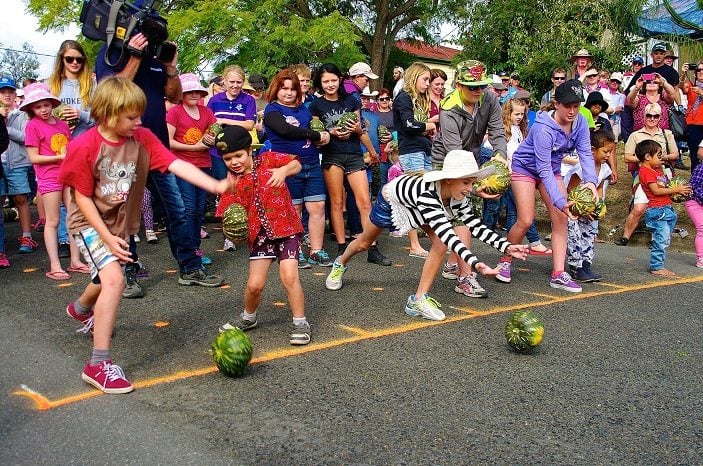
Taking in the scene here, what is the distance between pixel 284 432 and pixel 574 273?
4913 millimetres

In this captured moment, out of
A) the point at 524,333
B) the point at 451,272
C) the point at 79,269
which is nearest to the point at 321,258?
the point at 451,272

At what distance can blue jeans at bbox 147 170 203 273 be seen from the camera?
6637mm

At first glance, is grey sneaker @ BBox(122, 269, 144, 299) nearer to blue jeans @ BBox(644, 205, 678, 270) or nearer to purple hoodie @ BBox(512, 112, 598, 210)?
purple hoodie @ BBox(512, 112, 598, 210)

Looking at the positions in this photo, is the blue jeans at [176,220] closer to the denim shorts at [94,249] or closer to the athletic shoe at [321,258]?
the athletic shoe at [321,258]

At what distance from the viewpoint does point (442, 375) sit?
459 centimetres

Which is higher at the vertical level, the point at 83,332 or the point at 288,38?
the point at 288,38

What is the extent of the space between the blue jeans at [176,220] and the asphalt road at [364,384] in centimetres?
33

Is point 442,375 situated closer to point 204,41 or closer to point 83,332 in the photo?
point 83,332

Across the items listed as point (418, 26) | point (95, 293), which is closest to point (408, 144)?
point (95, 293)

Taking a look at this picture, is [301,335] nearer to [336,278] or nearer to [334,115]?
[336,278]

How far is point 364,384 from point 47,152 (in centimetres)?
491

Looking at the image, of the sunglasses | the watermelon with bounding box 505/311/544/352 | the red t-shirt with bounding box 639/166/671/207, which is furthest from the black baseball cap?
the sunglasses

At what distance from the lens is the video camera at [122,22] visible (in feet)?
19.1

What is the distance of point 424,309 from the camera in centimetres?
592
